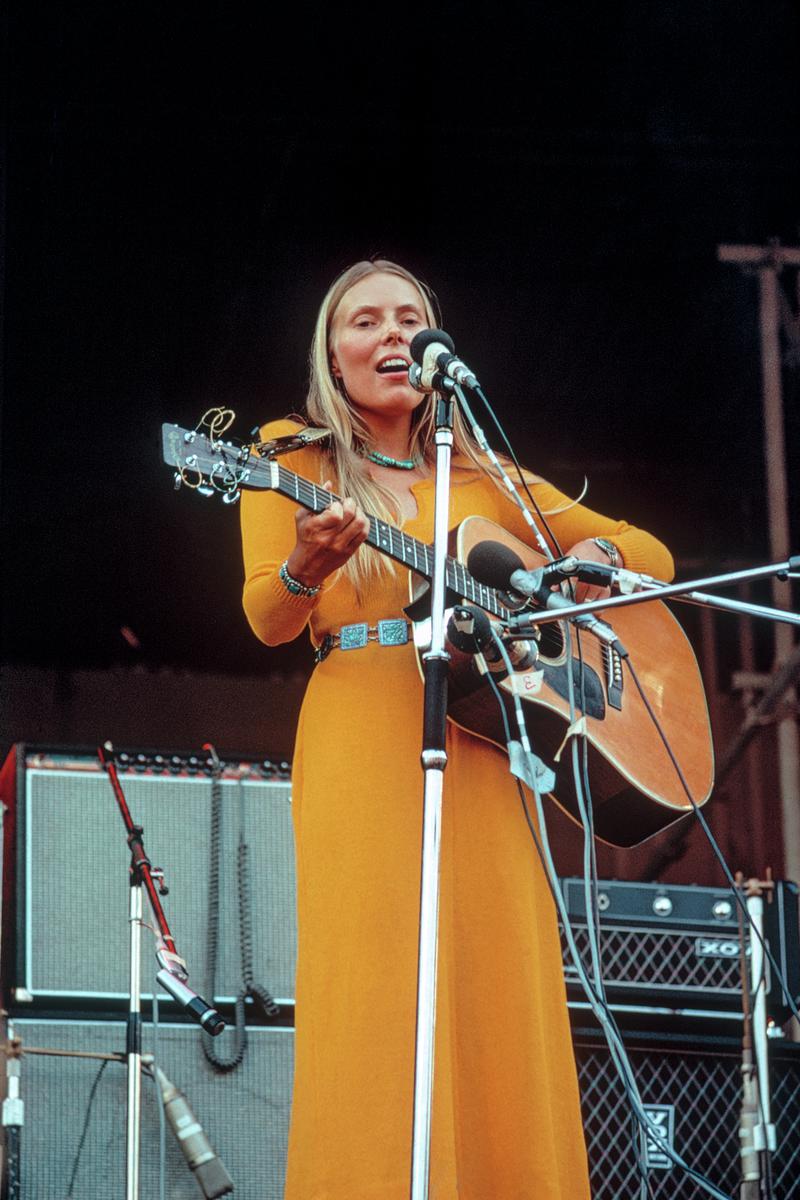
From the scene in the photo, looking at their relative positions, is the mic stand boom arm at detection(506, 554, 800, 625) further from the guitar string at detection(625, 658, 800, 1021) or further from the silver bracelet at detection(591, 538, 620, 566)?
the silver bracelet at detection(591, 538, 620, 566)

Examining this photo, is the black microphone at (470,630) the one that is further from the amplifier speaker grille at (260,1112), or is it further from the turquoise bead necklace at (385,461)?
the amplifier speaker grille at (260,1112)

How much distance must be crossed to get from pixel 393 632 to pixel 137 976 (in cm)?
105

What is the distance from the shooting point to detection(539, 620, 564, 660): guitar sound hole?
3.27 meters

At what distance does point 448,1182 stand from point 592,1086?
3.84 feet

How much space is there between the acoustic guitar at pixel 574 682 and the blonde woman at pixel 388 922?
9 cm

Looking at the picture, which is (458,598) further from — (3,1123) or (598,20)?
(598,20)

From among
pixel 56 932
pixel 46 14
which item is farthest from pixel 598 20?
pixel 56 932

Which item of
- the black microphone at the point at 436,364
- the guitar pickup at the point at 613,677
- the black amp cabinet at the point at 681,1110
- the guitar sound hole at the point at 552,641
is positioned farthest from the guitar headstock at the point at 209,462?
the black amp cabinet at the point at 681,1110

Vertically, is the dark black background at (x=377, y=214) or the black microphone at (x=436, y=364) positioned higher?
the dark black background at (x=377, y=214)

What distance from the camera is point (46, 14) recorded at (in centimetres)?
409

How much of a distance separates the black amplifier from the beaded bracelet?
134 cm

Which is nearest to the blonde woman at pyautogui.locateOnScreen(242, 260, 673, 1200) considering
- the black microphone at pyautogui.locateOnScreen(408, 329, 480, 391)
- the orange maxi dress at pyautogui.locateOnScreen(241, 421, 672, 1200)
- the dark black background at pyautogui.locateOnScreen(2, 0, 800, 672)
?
the orange maxi dress at pyautogui.locateOnScreen(241, 421, 672, 1200)

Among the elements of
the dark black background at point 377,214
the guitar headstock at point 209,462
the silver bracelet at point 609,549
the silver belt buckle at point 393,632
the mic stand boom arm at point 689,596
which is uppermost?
the dark black background at point 377,214

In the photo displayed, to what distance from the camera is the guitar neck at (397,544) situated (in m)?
2.90
